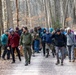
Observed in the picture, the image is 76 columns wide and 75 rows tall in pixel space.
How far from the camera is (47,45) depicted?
20.9 metres

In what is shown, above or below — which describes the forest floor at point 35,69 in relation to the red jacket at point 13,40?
below

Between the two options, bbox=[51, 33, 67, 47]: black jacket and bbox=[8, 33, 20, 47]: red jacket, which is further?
bbox=[8, 33, 20, 47]: red jacket

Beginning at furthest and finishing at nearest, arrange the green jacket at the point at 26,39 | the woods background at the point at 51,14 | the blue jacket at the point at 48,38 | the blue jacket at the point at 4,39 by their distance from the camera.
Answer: the woods background at the point at 51,14, the blue jacket at the point at 48,38, the blue jacket at the point at 4,39, the green jacket at the point at 26,39

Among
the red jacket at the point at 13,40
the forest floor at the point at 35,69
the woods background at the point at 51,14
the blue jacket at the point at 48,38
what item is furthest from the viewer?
the woods background at the point at 51,14

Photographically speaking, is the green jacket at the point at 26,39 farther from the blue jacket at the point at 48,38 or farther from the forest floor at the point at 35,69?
the blue jacket at the point at 48,38

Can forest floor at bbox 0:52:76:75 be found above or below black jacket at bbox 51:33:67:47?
below

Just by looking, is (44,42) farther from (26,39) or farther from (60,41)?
(60,41)

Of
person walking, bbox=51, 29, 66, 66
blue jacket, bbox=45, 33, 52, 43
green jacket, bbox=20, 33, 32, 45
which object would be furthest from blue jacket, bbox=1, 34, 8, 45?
person walking, bbox=51, 29, 66, 66

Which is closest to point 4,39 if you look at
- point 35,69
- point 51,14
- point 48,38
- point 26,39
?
point 26,39

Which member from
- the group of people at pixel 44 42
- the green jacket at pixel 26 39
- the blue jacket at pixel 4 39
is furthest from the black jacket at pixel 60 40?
the blue jacket at pixel 4 39

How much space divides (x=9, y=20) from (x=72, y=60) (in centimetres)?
1092

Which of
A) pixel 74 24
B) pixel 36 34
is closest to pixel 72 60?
pixel 36 34

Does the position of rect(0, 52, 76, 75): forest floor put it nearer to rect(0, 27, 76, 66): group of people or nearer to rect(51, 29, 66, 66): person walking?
rect(0, 27, 76, 66): group of people

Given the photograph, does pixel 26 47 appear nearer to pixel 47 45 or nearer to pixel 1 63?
pixel 1 63
